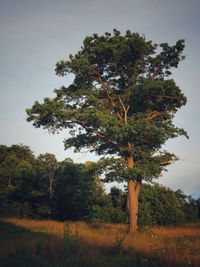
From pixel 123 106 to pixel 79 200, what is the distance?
1544 cm

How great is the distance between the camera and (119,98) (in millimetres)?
20828

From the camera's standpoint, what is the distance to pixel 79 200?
109 ft

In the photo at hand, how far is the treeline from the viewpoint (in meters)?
30.9

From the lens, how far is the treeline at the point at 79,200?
101ft

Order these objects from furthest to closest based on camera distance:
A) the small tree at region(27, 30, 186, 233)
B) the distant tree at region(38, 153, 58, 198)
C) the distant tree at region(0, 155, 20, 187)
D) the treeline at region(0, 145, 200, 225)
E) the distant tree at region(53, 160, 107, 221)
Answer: the distant tree at region(0, 155, 20, 187) → the distant tree at region(38, 153, 58, 198) → the distant tree at region(53, 160, 107, 221) → the treeline at region(0, 145, 200, 225) → the small tree at region(27, 30, 186, 233)

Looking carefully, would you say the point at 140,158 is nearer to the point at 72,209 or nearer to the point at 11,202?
the point at 72,209

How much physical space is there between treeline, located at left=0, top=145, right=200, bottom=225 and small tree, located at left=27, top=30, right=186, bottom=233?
32.6 ft

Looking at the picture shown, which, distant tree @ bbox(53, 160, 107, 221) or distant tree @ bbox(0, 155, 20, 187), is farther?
distant tree @ bbox(0, 155, 20, 187)

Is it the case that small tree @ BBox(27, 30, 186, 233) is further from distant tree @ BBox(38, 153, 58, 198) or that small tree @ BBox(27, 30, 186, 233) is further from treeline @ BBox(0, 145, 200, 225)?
distant tree @ BBox(38, 153, 58, 198)

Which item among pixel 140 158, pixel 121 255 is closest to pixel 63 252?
pixel 121 255

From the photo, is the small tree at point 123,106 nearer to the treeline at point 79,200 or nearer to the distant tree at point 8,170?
the treeline at point 79,200

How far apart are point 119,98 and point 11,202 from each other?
23076 mm

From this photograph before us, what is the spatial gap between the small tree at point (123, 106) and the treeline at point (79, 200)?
391 inches

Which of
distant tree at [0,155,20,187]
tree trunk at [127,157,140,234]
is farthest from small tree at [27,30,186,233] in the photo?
distant tree at [0,155,20,187]
